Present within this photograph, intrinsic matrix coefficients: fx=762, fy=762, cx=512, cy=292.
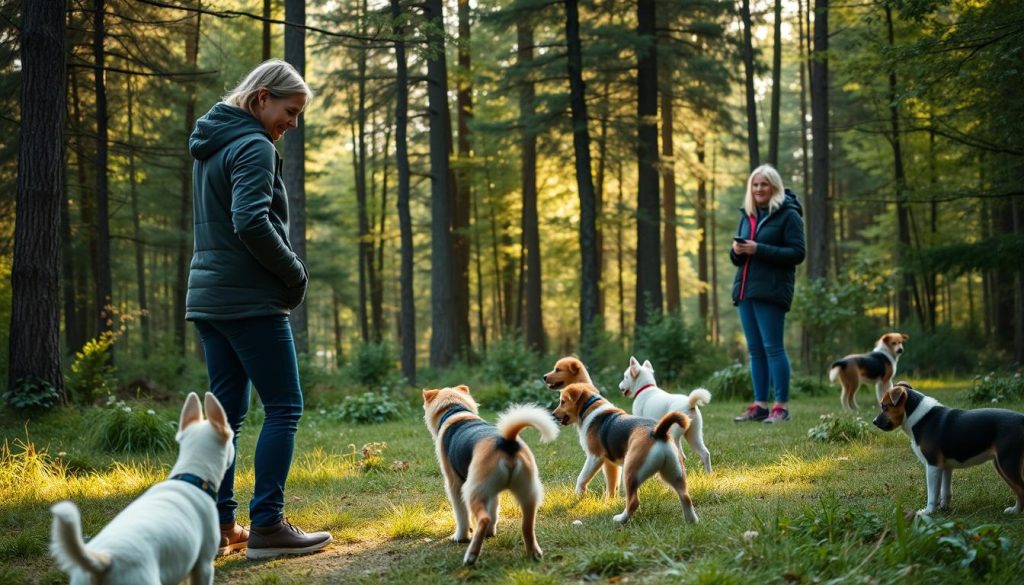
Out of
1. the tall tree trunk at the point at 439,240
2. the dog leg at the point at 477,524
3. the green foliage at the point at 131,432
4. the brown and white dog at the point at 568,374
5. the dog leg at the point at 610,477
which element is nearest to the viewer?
the dog leg at the point at 477,524

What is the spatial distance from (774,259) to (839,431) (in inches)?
76.7

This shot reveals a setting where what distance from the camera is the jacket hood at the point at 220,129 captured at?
4.04 m

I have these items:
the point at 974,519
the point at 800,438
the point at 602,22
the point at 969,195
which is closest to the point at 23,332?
the point at 800,438

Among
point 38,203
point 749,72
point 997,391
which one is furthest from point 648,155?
point 38,203

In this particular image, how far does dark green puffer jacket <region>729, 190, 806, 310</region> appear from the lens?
8.21 m

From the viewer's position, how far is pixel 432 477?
21.4ft

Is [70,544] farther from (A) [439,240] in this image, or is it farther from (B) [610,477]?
(A) [439,240]

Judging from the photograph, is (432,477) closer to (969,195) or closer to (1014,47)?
(1014,47)

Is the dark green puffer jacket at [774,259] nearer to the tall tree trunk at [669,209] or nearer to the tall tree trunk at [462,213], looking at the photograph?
the tall tree trunk at [669,209]

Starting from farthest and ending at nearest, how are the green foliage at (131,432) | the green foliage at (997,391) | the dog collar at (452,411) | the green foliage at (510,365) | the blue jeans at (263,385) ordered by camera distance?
the green foliage at (510,365) < the green foliage at (997,391) < the green foliage at (131,432) < the dog collar at (452,411) < the blue jeans at (263,385)

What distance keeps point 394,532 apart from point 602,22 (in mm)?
18853

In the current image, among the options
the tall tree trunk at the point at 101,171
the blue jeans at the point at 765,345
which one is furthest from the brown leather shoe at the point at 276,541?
the tall tree trunk at the point at 101,171

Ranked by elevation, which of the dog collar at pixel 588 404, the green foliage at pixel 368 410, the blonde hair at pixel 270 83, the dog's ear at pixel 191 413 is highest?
the blonde hair at pixel 270 83

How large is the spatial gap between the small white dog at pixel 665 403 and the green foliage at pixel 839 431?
→ 1.57m
